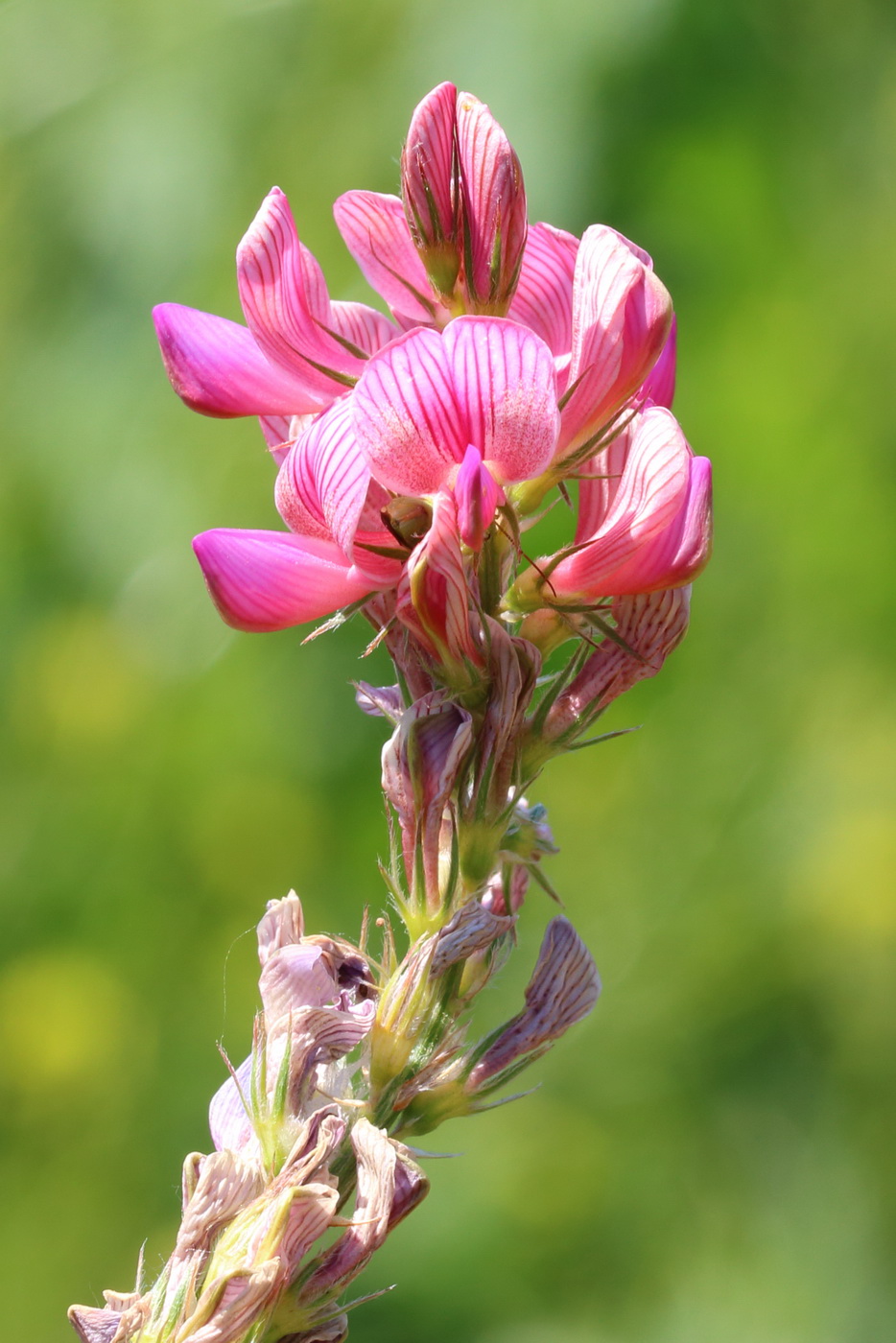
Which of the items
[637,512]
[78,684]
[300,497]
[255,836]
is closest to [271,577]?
[300,497]

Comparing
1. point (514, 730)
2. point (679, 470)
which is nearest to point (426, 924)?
point (514, 730)

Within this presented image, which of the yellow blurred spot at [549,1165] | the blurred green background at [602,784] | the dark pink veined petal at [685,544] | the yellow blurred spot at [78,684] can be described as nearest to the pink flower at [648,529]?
the dark pink veined petal at [685,544]

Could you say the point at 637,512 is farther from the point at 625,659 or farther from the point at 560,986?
the point at 560,986

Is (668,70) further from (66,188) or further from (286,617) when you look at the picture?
(286,617)

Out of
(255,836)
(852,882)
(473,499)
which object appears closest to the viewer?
(473,499)

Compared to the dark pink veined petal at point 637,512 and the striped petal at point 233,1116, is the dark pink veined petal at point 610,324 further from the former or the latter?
the striped petal at point 233,1116

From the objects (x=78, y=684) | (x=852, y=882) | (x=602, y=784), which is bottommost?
(x=852, y=882)

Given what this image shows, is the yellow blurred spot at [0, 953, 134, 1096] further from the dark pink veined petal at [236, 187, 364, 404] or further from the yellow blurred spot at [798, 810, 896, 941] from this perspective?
the dark pink veined petal at [236, 187, 364, 404]

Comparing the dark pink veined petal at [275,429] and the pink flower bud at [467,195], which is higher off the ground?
the pink flower bud at [467,195]
